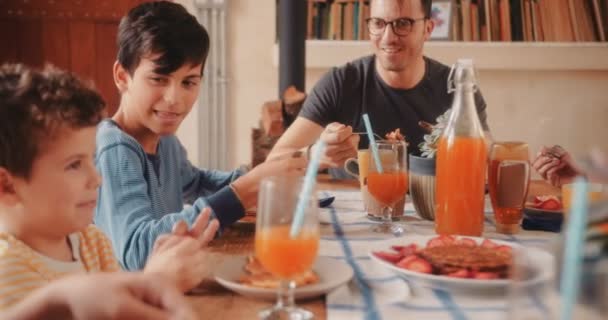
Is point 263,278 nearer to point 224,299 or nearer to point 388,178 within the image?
point 224,299

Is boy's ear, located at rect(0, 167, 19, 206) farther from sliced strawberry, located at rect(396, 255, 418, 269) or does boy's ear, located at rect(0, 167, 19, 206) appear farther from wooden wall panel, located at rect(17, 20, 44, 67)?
wooden wall panel, located at rect(17, 20, 44, 67)

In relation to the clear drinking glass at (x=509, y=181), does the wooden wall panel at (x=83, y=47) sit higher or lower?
higher

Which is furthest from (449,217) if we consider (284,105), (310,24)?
(310,24)

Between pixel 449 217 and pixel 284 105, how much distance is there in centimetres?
137

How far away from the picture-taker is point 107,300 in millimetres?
614

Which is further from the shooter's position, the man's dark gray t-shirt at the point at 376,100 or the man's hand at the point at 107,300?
the man's dark gray t-shirt at the point at 376,100

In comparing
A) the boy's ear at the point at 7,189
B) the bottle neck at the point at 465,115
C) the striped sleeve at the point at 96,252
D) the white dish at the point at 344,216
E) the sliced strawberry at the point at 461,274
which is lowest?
the white dish at the point at 344,216

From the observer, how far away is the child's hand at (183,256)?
926mm

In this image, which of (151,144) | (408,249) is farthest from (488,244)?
(151,144)

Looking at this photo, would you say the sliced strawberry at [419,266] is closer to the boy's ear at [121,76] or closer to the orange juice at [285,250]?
the orange juice at [285,250]

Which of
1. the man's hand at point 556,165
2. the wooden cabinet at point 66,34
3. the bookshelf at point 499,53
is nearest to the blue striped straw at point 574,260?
the man's hand at point 556,165

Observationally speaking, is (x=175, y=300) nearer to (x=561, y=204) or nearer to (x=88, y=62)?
(x=561, y=204)

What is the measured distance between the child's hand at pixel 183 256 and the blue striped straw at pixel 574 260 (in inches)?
22.7

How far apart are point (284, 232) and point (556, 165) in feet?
3.69
